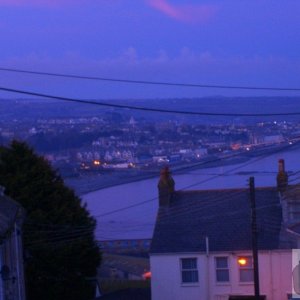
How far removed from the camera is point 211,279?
33.7 metres

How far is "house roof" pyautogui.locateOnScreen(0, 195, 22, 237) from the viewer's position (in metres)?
23.3

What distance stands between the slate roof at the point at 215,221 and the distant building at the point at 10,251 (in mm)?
10435

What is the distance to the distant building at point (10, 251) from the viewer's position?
2317cm

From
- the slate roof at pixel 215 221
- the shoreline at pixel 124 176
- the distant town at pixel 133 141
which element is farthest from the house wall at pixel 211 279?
the distant town at pixel 133 141

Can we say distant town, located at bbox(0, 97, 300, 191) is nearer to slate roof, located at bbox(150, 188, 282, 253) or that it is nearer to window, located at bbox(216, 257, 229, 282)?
slate roof, located at bbox(150, 188, 282, 253)

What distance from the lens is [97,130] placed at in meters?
41.0

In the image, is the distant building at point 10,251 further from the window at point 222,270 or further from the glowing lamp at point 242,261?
the glowing lamp at point 242,261

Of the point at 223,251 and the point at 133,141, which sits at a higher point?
the point at 133,141

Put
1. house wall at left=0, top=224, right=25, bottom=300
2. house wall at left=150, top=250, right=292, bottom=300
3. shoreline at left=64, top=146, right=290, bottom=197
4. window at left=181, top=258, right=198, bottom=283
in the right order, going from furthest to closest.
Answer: window at left=181, top=258, right=198, bottom=283 → shoreline at left=64, top=146, right=290, bottom=197 → house wall at left=150, top=250, right=292, bottom=300 → house wall at left=0, top=224, right=25, bottom=300

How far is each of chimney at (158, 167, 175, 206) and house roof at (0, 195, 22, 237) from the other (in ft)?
36.3

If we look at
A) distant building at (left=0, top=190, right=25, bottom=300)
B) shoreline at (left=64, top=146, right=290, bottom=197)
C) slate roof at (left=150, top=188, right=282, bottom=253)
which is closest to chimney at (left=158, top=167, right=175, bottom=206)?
slate roof at (left=150, top=188, right=282, bottom=253)

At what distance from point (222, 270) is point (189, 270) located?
1.21 meters

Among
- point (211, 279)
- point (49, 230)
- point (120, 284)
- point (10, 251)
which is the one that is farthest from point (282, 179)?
point (10, 251)

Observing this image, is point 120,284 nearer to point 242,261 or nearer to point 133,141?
point 133,141
